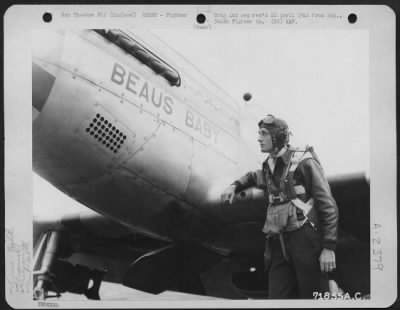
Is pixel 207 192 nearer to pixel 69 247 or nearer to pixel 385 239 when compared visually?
pixel 69 247

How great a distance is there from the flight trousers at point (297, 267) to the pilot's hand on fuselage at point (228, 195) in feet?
0.68

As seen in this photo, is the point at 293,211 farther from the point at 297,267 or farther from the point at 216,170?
the point at 216,170

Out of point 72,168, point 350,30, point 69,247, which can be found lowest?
point 69,247

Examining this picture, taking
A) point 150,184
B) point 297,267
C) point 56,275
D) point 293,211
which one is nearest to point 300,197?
point 293,211

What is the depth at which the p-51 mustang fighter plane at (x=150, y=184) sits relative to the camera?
6.12 feet

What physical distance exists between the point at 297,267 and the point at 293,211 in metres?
0.21

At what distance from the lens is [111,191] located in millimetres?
1907

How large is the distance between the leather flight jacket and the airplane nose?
0.80m

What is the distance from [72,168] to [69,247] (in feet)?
0.98

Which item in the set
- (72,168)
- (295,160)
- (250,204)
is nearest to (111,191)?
(72,168)

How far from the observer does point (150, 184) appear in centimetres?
192

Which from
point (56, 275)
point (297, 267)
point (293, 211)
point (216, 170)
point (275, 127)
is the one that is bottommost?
point (56, 275)

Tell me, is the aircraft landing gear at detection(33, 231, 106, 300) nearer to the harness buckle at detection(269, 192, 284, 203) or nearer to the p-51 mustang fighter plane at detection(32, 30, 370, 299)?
the p-51 mustang fighter plane at detection(32, 30, 370, 299)

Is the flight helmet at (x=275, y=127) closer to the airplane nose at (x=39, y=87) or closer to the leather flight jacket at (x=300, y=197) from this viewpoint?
the leather flight jacket at (x=300, y=197)
